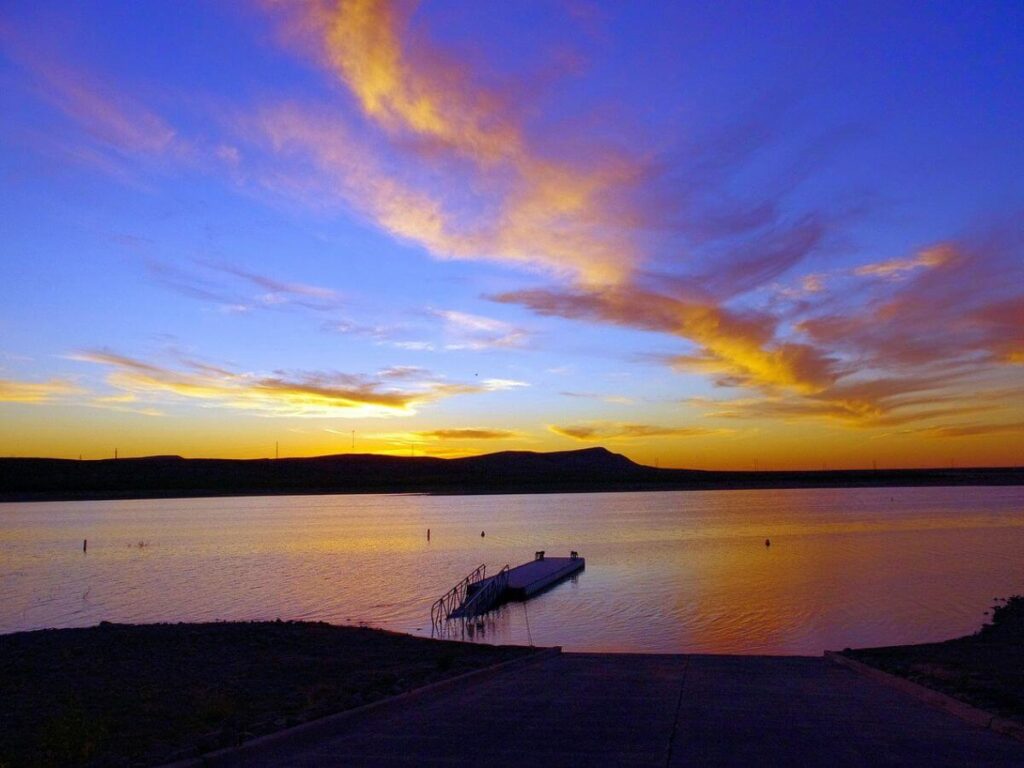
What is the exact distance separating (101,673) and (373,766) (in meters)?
8.94

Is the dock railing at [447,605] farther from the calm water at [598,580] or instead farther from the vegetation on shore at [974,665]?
the vegetation on shore at [974,665]

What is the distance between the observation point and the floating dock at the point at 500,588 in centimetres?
2877

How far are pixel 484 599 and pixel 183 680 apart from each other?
666 inches

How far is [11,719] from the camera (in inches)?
426

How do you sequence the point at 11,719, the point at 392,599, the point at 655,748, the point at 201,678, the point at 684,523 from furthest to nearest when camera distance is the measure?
the point at 684,523
the point at 392,599
the point at 201,678
the point at 11,719
the point at 655,748

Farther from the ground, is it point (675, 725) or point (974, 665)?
point (675, 725)

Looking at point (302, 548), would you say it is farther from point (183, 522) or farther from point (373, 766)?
point (373, 766)

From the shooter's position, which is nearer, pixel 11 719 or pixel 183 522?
pixel 11 719

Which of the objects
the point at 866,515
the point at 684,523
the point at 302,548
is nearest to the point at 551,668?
the point at 302,548

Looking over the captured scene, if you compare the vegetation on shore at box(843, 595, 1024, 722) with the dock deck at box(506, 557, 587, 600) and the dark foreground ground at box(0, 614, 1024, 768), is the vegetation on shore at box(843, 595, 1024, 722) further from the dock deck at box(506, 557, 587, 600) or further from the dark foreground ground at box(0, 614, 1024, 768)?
the dock deck at box(506, 557, 587, 600)

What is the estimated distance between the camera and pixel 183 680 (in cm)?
1387

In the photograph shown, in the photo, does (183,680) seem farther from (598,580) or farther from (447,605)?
(598,580)

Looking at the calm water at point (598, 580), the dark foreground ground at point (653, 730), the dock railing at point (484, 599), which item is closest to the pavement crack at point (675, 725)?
the dark foreground ground at point (653, 730)

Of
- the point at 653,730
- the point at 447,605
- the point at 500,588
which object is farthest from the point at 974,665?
the point at 500,588
